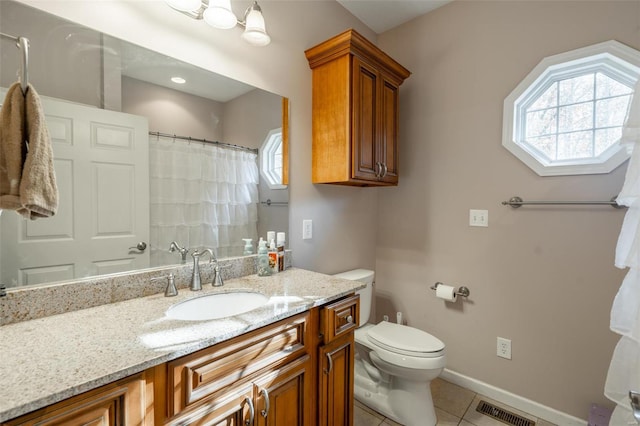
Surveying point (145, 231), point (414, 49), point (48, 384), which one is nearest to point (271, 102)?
point (145, 231)

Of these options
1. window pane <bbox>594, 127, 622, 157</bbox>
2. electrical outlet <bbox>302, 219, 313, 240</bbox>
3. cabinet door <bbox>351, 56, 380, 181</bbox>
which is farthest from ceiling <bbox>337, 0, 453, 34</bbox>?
electrical outlet <bbox>302, 219, 313, 240</bbox>

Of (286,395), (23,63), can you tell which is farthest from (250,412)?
(23,63)

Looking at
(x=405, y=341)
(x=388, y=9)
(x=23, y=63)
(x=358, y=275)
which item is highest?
(x=388, y=9)

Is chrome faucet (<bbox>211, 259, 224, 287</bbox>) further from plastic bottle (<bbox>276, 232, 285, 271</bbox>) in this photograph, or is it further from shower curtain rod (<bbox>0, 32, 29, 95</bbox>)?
shower curtain rod (<bbox>0, 32, 29, 95</bbox>)

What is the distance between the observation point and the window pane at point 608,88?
5.13 feet

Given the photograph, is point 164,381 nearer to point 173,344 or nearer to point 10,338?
point 173,344

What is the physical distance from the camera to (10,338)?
79 cm

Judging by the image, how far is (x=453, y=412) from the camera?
1797 mm

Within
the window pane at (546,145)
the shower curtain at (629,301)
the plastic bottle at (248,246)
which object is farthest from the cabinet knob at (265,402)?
the window pane at (546,145)

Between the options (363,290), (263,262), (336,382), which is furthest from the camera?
(363,290)

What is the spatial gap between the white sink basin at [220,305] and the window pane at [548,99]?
77.1 inches

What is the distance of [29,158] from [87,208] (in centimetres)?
33

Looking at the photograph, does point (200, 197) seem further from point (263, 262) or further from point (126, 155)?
point (263, 262)

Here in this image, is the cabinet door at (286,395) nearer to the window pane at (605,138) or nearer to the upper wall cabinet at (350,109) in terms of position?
the upper wall cabinet at (350,109)
